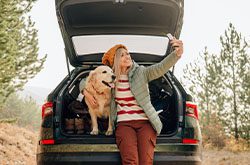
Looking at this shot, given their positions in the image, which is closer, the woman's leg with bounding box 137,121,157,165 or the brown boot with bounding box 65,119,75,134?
the woman's leg with bounding box 137,121,157,165

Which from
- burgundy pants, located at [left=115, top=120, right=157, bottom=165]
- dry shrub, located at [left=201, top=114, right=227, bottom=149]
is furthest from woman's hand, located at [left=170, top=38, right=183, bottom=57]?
dry shrub, located at [left=201, top=114, right=227, bottom=149]

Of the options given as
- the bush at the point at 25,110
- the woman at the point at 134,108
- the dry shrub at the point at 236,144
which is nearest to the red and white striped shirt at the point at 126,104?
the woman at the point at 134,108

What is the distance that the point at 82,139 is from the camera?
3.93 metres

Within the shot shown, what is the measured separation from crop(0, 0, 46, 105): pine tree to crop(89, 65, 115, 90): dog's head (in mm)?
9198

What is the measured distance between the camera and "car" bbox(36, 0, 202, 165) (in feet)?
12.7

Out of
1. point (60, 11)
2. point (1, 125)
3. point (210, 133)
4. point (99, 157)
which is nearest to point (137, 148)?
point (99, 157)

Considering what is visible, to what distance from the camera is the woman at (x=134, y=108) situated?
3781mm

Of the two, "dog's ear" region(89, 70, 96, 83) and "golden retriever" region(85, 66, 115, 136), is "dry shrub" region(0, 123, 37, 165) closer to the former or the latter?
"golden retriever" region(85, 66, 115, 136)

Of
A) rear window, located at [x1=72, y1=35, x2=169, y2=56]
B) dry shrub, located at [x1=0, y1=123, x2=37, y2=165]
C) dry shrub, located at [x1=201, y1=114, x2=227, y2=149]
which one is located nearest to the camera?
rear window, located at [x1=72, y1=35, x2=169, y2=56]

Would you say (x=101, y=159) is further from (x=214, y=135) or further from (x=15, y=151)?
(x=214, y=135)

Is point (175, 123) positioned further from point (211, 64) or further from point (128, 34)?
point (211, 64)

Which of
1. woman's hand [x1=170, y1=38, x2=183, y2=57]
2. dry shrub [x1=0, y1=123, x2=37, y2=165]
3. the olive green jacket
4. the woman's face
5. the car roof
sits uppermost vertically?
the car roof

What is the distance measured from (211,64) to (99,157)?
925 inches

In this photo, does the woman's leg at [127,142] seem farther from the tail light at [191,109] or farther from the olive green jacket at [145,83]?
the tail light at [191,109]
